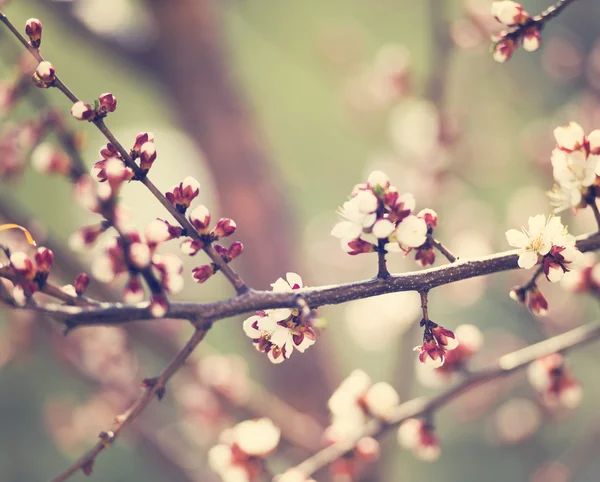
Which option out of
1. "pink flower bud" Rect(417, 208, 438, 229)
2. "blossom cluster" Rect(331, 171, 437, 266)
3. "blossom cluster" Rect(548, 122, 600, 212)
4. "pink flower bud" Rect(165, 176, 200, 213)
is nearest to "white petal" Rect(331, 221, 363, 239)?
"blossom cluster" Rect(331, 171, 437, 266)

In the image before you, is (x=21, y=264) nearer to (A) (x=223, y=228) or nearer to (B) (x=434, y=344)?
(A) (x=223, y=228)

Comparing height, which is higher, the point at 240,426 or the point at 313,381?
the point at 313,381

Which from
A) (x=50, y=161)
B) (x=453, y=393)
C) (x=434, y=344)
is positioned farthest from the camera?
(x=50, y=161)

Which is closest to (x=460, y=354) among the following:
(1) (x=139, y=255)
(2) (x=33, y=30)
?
(1) (x=139, y=255)

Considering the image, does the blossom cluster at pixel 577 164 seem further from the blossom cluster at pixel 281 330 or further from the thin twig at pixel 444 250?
the blossom cluster at pixel 281 330

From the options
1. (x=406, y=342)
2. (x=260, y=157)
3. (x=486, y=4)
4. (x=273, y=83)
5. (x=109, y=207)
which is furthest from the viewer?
(x=273, y=83)

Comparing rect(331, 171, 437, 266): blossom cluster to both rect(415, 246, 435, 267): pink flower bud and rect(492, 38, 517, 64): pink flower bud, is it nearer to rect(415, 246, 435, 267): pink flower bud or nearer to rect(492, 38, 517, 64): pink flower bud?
rect(415, 246, 435, 267): pink flower bud

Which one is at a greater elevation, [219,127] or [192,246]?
[219,127]

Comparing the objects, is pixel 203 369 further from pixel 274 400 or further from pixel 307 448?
pixel 307 448

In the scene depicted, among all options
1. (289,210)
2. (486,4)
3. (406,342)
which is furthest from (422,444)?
(486,4)
